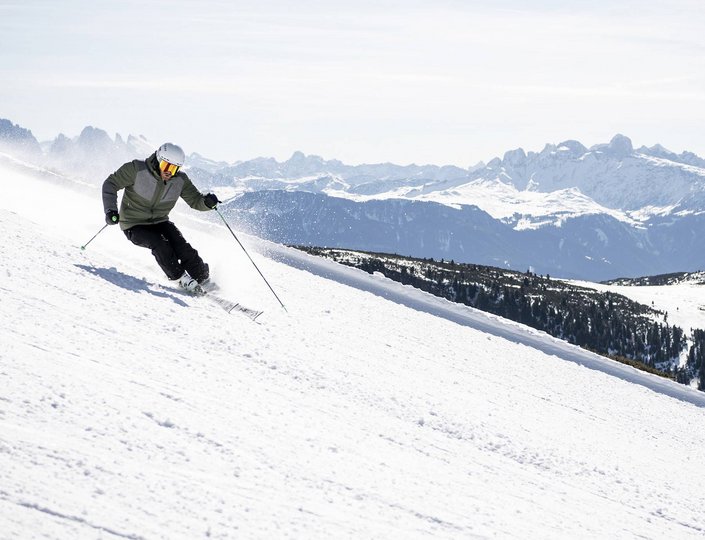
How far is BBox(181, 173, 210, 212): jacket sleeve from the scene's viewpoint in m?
13.1

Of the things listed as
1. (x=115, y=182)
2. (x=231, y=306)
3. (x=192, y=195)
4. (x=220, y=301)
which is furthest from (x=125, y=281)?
(x=192, y=195)

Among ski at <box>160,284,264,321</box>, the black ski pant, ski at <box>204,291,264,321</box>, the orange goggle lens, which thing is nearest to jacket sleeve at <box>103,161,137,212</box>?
the orange goggle lens

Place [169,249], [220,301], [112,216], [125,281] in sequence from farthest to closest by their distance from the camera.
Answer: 1. [169,249]
2. [220,301]
3. [112,216]
4. [125,281]

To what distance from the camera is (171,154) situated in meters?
12.2

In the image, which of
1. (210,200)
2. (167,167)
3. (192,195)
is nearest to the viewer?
(167,167)

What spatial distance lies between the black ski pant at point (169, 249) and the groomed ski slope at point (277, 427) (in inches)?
22.2

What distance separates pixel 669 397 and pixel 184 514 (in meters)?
15.9

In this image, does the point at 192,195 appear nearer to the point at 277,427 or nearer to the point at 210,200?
the point at 210,200

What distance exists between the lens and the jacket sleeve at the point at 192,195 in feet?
43.0

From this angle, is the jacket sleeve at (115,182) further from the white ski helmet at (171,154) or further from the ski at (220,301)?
the ski at (220,301)

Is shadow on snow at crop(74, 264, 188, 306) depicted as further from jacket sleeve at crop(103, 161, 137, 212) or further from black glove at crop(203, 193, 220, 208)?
black glove at crop(203, 193, 220, 208)

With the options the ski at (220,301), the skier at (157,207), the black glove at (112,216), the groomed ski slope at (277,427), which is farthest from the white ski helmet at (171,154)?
the ski at (220,301)

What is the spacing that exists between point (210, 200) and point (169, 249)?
143 cm

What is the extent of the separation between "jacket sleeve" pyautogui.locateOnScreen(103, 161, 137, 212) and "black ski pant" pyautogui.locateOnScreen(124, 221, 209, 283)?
2.18ft
